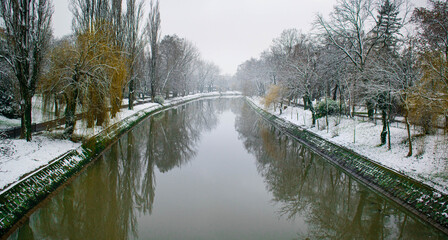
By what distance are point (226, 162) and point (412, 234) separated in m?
8.76

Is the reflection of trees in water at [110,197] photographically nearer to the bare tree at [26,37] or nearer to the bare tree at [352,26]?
the bare tree at [26,37]

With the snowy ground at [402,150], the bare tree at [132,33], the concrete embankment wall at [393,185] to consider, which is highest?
the bare tree at [132,33]

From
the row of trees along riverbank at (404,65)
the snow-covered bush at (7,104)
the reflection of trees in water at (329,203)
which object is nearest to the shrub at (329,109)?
the row of trees along riverbank at (404,65)

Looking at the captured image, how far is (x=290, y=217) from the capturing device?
8547 millimetres

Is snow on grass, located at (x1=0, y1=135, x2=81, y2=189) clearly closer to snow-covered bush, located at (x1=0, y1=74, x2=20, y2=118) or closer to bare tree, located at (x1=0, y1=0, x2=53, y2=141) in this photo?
bare tree, located at (x1=0, y1=0, x2=53, y2=141)

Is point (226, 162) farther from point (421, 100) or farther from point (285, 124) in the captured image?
point (285, 124)

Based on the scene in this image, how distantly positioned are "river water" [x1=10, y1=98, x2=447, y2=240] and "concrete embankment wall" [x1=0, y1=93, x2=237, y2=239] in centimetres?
30

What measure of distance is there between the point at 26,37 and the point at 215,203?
10679 millimetres

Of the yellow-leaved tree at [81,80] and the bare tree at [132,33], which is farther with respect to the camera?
the bare tree at [132,33]

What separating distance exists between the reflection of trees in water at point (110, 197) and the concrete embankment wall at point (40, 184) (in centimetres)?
32

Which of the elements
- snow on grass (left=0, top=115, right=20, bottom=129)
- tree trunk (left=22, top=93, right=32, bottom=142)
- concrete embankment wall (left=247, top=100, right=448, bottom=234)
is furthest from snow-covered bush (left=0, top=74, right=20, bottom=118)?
concrete embankment wall (left=247, top=100, right=448, bottom=234)

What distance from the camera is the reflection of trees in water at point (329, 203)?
25.3ft

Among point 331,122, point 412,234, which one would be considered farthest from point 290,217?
point 331,122

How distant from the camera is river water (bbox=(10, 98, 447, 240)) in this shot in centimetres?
747
